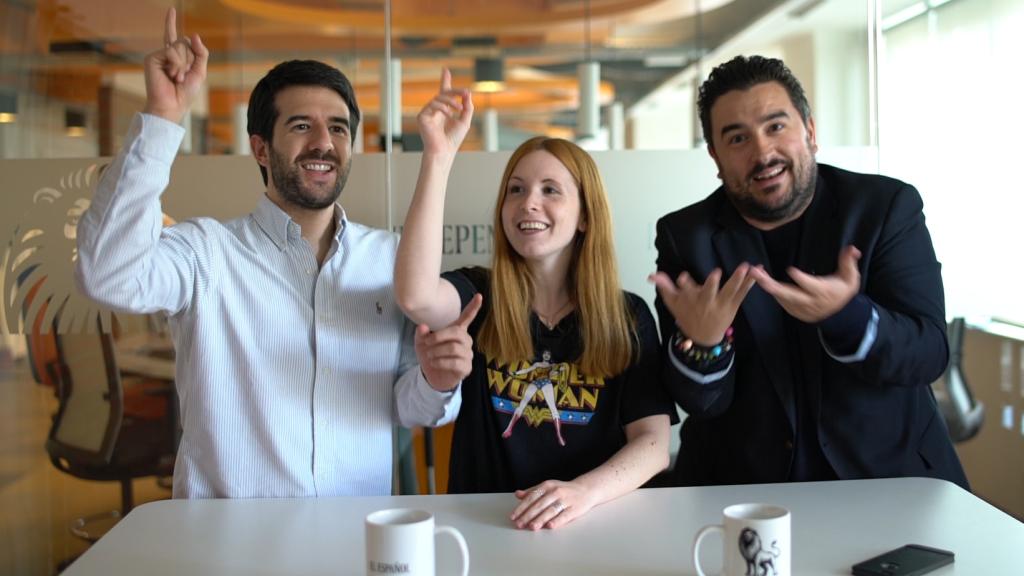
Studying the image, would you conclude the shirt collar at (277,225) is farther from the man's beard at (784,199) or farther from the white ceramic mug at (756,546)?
the white ceramic mug at (756,546)

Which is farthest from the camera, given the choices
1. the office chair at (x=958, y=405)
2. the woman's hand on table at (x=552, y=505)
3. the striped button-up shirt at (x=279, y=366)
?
the office chair at (x=958, y=405)

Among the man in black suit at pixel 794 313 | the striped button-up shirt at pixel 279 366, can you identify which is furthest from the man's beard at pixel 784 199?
the striped button-up shirt at pixel 279 366

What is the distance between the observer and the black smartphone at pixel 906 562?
4.27 feet

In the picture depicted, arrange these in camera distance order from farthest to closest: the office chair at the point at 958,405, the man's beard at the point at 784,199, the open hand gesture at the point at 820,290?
the office chair at the point at 958,405 → the man's beard at the point at 784,199 → the open hand gesture at the point at 820,290

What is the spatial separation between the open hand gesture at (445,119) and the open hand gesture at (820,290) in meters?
0.67

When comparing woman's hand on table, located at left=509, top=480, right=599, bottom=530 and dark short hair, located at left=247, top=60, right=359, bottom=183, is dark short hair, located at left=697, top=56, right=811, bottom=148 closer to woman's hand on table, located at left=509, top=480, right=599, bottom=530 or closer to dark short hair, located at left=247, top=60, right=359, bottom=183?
dark short hair, located at left=247, top=60, right=359, bottom=183

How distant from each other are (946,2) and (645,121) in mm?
1477

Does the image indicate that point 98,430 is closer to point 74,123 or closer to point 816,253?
point 74,123

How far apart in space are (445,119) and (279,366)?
66 centimetres

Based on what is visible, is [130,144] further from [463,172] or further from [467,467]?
[463,172]

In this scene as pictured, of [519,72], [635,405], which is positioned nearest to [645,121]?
[519,72]

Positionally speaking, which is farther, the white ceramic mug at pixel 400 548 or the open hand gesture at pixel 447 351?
the open hand gesture at pixel 447 351

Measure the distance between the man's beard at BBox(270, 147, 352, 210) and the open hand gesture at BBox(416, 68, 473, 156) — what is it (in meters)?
0.33

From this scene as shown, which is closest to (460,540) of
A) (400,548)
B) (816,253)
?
Result: (400,548)
